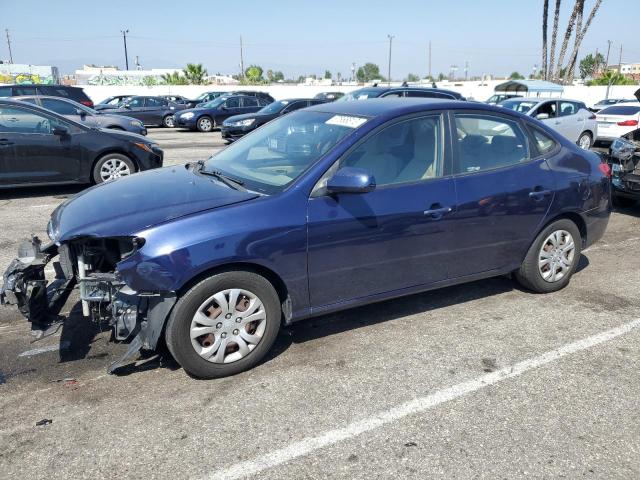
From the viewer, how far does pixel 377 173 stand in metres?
3.86

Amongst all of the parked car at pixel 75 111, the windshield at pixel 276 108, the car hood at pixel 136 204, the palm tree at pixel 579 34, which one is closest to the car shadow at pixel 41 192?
the parked car at pixel 75 111

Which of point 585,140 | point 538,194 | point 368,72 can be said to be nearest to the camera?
point 538,194

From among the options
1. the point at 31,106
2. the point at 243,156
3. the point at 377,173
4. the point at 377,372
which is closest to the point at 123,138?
the point at 31,106

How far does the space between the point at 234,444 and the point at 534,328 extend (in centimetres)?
256

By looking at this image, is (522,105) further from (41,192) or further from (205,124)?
(205,124)

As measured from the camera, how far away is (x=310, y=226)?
351cm

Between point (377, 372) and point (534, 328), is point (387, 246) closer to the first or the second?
→ point (377, 372)

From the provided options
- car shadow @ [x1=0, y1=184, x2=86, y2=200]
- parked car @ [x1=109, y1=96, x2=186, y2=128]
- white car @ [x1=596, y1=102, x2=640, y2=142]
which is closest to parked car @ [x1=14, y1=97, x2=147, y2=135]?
car shadow @ [x1=0, y1=184, x2=86, y2=200]

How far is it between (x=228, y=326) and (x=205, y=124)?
19.9 meters

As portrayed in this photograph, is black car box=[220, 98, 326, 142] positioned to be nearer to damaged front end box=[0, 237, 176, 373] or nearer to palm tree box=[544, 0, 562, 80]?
damaged front end box=[0, 237, 176, 373]

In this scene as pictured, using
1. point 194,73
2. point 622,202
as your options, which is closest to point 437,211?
point 622,202

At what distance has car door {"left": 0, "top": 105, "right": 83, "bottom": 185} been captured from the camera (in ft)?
27.1

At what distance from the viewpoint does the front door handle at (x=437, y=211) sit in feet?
13.0

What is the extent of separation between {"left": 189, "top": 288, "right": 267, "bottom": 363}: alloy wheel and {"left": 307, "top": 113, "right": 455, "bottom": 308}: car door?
43cm
